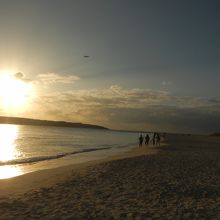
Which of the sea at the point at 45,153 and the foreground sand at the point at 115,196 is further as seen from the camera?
the sea at the point at 45,153

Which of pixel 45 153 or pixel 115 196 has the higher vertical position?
pixel 115 196

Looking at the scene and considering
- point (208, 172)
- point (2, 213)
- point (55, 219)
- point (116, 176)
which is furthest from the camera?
point (208, 172)

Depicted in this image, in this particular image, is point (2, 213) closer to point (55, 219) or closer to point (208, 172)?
point (55, 219)

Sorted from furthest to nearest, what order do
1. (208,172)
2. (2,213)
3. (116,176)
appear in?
(208,172) → (116,176) → (2,213)

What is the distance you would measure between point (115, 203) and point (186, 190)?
11.6 feet

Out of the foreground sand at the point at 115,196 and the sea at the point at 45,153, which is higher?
the foreground sand at the point at 115,196

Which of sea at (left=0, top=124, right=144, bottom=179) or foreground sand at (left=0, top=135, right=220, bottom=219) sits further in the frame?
sea at (left=0, top=124, right=144, bottom=179)

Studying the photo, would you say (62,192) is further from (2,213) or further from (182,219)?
(182,219)

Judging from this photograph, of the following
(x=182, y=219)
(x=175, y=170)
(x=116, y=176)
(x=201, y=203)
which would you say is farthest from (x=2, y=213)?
(x=175, y=170)

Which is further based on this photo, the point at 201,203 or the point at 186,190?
the point at 186,190

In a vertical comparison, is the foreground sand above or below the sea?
above

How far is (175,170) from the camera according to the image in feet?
63.1

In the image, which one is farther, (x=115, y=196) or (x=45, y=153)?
(x=45, y=153)

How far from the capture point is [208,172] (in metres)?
18.7
